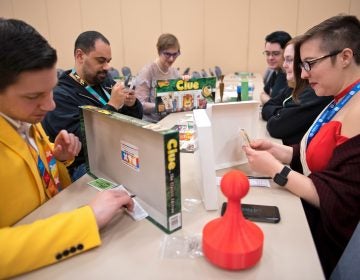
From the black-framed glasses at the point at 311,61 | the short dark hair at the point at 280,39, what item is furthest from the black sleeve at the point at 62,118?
the short dark hair at the point at 280,39

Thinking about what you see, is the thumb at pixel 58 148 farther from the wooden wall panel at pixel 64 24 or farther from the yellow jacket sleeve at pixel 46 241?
the wooden wall panel at pixel 64 24

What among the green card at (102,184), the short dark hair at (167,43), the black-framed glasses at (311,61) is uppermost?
the short dark hair at (167,43)

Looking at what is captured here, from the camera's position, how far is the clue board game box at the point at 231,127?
1195 millimetres

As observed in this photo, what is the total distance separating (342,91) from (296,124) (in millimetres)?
533

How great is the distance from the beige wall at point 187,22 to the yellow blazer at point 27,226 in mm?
4908

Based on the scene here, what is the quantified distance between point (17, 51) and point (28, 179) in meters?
0.39

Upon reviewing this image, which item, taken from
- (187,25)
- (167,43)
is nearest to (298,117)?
(167,43)

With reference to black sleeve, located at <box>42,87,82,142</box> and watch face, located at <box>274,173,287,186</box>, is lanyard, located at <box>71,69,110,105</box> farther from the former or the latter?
watch face, located at <box>274,173,287,186</box>

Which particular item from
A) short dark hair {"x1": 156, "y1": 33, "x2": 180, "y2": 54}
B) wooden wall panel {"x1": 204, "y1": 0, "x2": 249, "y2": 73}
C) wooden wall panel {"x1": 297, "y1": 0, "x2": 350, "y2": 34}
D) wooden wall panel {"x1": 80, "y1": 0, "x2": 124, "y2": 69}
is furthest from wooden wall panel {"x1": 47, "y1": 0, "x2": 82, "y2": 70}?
wooden wall panel {"x1": 297, "y1": 0, "x2": 350, "y2": 34}

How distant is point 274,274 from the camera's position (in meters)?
0.70

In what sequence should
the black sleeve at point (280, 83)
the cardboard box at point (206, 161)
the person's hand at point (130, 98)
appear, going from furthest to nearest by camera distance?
the black sleeve at point (280, 83) → the person's hand at point (130, 98) → the cardboard box at point (206, 161)

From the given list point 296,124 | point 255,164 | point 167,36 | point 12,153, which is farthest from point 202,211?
point 167,36

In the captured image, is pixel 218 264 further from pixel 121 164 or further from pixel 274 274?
pixel 121 164

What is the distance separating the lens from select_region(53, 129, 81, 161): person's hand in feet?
3.97
